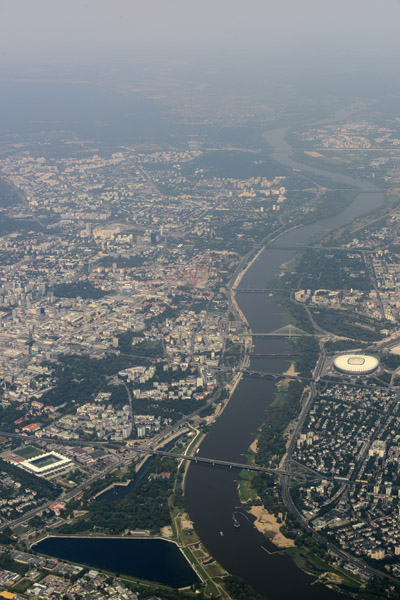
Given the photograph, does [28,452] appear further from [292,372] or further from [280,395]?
[292,372]

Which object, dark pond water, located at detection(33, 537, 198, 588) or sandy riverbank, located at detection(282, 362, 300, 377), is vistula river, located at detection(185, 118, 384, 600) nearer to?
sandy riverbank, located at detection(282, 362, 300, 377)

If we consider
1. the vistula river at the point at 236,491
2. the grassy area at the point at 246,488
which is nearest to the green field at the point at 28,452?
the vistula river at the point at 236,491

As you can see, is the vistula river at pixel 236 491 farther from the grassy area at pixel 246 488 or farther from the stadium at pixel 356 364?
the stadium at pixel 356 364

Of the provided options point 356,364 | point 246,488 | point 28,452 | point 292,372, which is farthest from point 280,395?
point 28,452

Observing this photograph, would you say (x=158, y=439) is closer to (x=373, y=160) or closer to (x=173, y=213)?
(x=173, y=213)

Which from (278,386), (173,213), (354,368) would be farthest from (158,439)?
(173,213)

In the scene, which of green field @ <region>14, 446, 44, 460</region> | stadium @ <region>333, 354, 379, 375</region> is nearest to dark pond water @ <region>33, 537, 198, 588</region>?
green field @ <region>14, 446, 44, 460</region>
